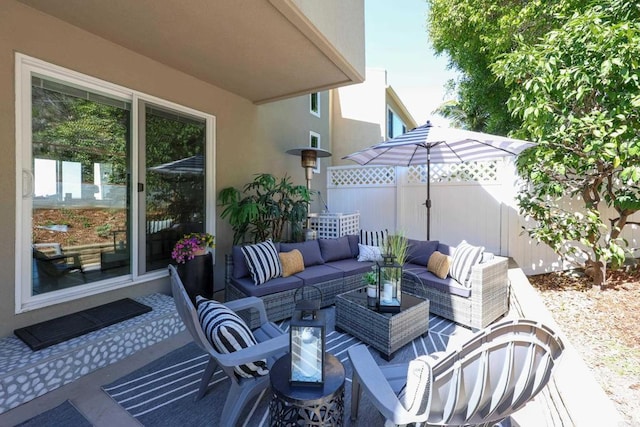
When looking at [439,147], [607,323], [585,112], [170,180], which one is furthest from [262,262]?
[585,112]

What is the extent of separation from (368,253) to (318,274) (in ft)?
3.79

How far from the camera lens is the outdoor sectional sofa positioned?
332 centimetres

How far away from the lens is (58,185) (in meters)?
2.93

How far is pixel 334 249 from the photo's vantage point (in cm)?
471

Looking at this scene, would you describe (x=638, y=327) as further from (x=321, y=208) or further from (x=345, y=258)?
(x=321, y=208)

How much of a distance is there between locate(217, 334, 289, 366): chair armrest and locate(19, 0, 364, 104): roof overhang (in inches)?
108

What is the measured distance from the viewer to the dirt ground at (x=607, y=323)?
202 centimetres

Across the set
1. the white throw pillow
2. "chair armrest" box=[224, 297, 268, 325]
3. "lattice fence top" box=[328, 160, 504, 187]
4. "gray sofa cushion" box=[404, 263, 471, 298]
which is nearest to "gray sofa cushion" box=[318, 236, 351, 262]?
the white throw pillow

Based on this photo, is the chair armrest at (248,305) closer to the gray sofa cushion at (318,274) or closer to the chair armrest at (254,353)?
the chair armrest at (254,353)

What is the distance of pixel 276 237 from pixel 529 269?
4.54 m

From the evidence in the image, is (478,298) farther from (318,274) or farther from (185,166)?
(185,166)

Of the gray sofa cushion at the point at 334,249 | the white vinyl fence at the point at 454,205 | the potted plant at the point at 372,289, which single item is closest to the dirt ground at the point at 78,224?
the gray sofa cushion at the point at 334,249

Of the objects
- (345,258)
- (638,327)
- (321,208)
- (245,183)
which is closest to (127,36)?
(245,183)

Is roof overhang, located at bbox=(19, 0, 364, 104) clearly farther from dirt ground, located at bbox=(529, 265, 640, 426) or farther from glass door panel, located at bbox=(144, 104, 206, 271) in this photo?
dirt ground, located at bbox=(529, 265, 640, 426)
